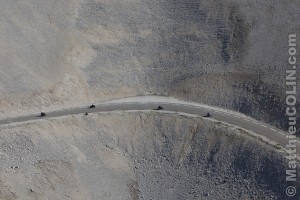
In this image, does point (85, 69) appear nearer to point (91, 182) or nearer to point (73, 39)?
point (73, 39)

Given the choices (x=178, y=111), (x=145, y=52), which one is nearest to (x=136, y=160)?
(x=178, y=111)

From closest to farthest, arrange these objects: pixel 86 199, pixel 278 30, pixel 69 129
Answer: pixel 86 199
pixel 69 129
pixel 278 30

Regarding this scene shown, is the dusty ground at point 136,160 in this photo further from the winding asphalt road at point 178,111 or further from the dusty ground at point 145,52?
the dusty ground at point 145,52

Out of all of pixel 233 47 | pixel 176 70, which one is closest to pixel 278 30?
pixel 233 47

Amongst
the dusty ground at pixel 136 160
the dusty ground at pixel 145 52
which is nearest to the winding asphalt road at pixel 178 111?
the dusty ground at pixel 145 52

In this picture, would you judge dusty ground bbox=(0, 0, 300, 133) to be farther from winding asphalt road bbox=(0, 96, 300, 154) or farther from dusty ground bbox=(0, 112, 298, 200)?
dusty ground bbox=(0, 112, 298, 200)

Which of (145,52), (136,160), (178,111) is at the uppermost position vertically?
(145,52)

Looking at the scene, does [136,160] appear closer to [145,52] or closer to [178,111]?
[178,111]
